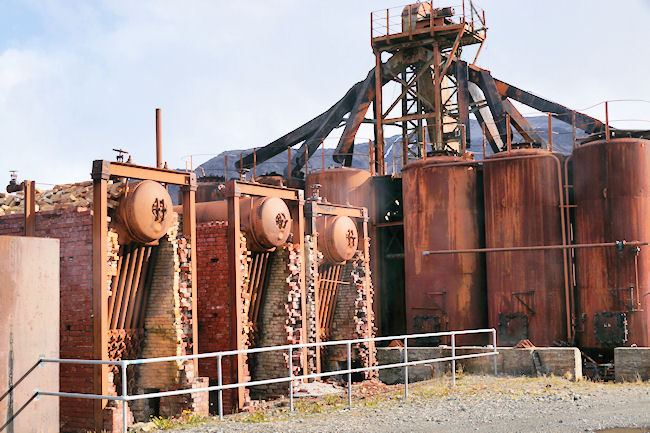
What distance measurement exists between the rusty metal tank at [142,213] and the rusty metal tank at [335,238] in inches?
241

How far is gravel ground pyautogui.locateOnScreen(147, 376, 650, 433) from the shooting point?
9219 millimetres

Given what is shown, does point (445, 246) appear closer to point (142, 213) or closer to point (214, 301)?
point (214, 301)

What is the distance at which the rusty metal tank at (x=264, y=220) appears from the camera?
15.6 meters

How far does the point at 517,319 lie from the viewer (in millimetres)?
19328

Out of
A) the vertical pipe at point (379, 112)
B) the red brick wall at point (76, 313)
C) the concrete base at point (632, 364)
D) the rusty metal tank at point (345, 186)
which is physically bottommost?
the concrete base at point (632, 364)

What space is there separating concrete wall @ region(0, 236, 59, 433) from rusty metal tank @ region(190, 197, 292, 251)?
7214 millimetres

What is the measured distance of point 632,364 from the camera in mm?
16203

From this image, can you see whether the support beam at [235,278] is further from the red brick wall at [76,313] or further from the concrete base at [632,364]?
the concrete base at [632,364]

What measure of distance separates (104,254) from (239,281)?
3.39 meters

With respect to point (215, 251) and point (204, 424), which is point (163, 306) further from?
point (204, 424)

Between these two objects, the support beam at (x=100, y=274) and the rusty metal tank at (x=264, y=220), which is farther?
the rusty metal tank at (x=264, y=220)

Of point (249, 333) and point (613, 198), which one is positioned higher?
point (613, 198)

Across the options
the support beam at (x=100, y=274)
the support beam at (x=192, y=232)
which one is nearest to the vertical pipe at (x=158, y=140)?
the support beam at (x=192, y=232)

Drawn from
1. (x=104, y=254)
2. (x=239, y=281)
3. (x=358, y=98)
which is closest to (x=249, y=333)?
(x=239, y=281)
